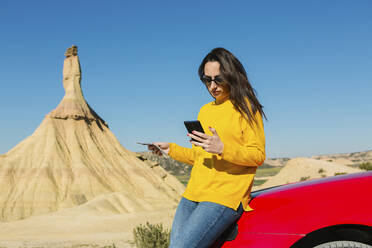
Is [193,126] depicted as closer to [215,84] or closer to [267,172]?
[215,84]

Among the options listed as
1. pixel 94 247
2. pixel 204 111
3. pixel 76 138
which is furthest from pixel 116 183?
pixel 204 111

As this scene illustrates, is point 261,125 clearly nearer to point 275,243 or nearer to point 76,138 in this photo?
point 275,243

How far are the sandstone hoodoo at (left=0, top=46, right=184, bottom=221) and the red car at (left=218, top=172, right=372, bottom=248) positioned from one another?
27.7 metres

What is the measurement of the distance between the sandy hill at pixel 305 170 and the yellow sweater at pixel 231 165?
92.1 ft

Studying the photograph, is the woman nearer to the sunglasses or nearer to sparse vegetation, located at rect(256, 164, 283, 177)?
the sunglasses

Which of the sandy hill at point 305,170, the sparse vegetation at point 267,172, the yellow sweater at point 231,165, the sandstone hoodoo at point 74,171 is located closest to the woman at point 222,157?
the yellow sweater at point 231,165

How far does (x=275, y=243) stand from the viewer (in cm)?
191

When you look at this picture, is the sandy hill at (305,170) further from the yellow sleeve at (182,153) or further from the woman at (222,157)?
the woman at (222,157)

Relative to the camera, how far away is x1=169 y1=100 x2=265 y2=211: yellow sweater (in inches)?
79.8

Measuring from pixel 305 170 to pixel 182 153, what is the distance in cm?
2965

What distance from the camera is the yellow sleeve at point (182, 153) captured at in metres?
2.64

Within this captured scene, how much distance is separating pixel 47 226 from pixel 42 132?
74.6 feet

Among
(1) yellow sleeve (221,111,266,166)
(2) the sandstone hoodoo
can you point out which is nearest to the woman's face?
(1) yellow sleeve (221,111,266,166)

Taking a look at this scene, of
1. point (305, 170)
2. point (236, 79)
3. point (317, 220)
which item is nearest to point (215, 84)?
point (236, 79)
